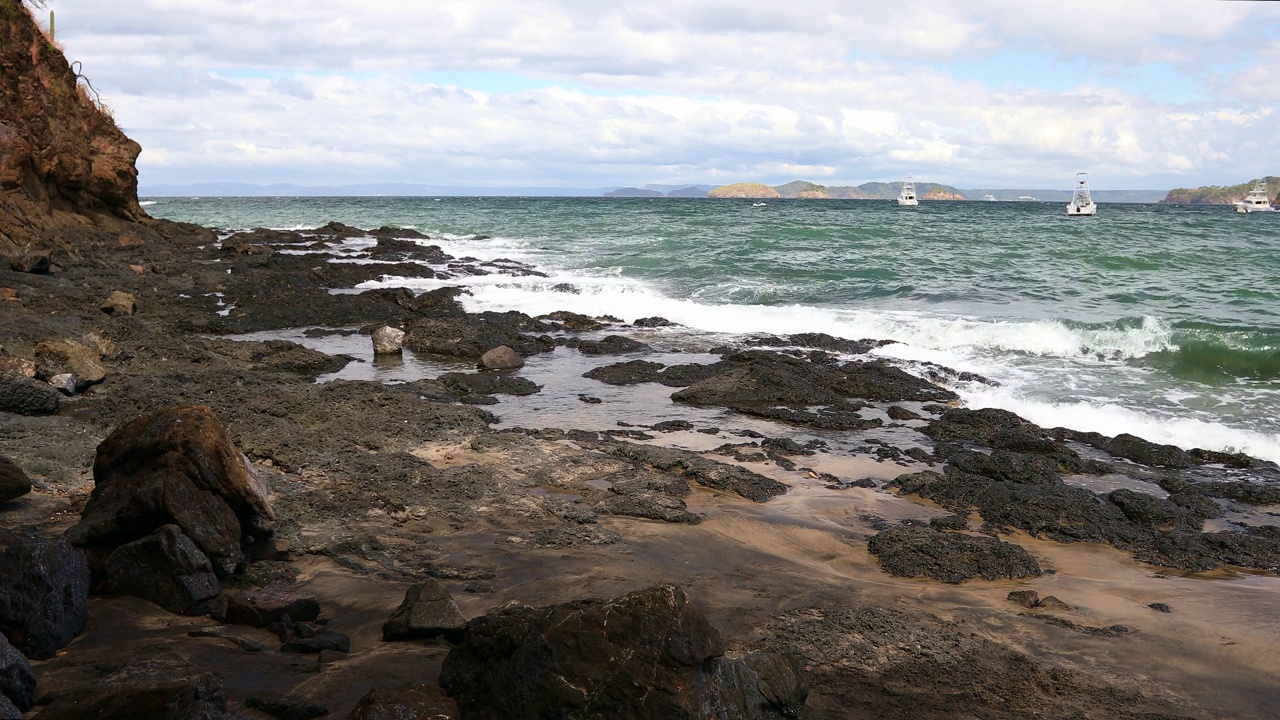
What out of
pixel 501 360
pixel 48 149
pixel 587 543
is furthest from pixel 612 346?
pixel 48 149

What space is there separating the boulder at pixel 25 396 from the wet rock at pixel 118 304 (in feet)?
21.6

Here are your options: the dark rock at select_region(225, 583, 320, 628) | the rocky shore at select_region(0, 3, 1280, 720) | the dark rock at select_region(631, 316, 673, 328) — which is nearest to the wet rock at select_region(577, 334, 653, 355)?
the rocky shore at select_region(0, 3, 1280, 720)

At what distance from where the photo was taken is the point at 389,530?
6.34m

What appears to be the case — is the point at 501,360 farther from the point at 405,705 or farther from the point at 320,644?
the point at 405,705

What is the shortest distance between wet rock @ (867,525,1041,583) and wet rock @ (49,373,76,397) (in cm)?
787

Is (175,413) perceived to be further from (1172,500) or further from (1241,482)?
(1241,482)

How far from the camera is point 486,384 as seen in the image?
11367 millimetres

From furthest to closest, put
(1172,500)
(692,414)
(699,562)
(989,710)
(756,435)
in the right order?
1. (692,414)
2. (756,435)
3. (1172,500)
4. (699,562)
5. (989,710)

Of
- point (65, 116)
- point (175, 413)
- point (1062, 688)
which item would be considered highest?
point (65, 116)

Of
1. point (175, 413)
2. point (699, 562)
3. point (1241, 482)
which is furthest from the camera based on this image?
point (1241, 482)

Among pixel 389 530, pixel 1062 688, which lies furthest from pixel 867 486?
pixel 389 530

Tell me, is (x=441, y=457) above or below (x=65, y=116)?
below

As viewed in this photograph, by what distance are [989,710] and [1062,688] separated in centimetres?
58

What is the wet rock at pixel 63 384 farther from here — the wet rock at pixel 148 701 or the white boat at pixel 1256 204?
the white boat at pixel 1256 204
